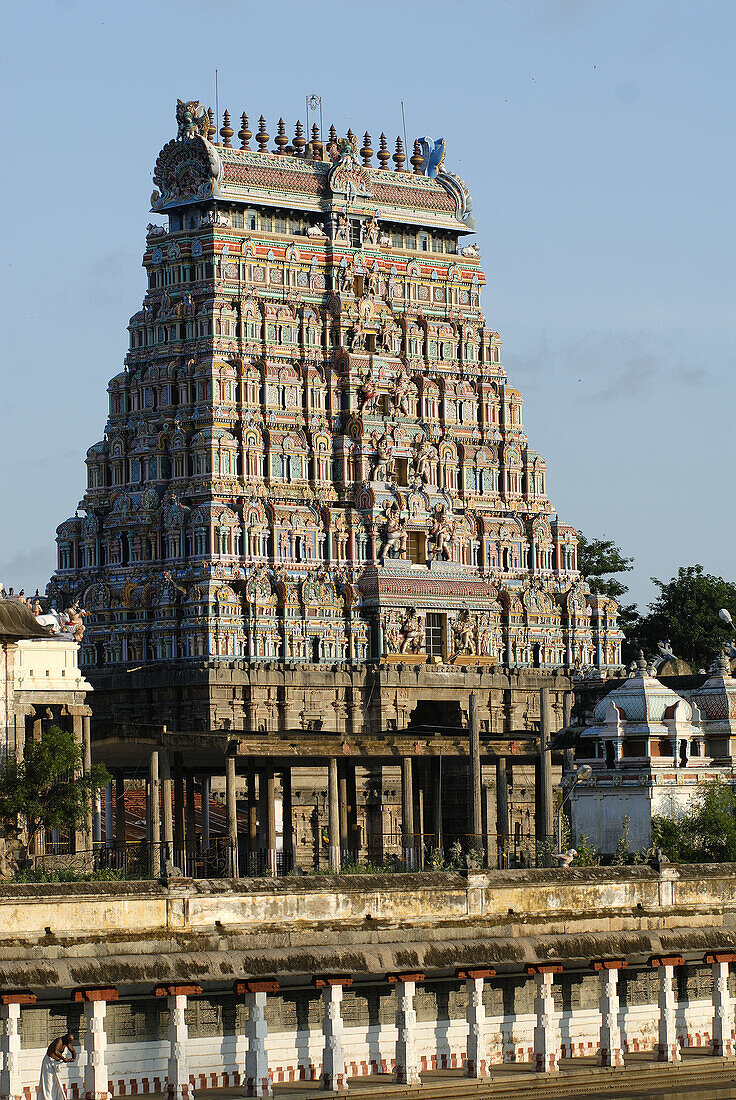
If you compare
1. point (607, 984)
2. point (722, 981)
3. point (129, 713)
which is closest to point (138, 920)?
point (607, 984)

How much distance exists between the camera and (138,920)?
51656 mm

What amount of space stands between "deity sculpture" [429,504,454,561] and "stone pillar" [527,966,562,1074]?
6308 centimetres

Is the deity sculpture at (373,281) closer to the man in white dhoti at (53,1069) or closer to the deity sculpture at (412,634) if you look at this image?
the deity sculpture at (412,634)

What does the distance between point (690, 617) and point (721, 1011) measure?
3656 inches

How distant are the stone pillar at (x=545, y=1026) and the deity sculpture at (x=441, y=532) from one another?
207ft

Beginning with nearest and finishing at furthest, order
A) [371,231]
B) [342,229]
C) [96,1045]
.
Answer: [96,1045] < [342,229] < [371,231]

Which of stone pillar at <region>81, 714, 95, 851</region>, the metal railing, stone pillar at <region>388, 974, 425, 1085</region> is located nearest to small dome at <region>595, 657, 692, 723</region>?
the metal railing

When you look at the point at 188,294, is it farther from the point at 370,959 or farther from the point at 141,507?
the point at 370,959

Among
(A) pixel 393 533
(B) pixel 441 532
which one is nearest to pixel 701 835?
(A) pixel 393 533

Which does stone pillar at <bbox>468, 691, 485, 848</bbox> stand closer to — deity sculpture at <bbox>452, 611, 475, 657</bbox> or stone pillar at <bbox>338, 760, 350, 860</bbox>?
stone pillar at <bbox>338, 760, 350, 860</bbox>

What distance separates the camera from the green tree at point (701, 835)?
229ft

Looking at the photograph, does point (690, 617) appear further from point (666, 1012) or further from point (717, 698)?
point (666, 1012)

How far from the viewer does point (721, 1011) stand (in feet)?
194

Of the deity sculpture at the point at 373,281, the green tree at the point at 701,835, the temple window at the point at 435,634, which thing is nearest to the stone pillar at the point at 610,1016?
the green tree at the point at 701,835
